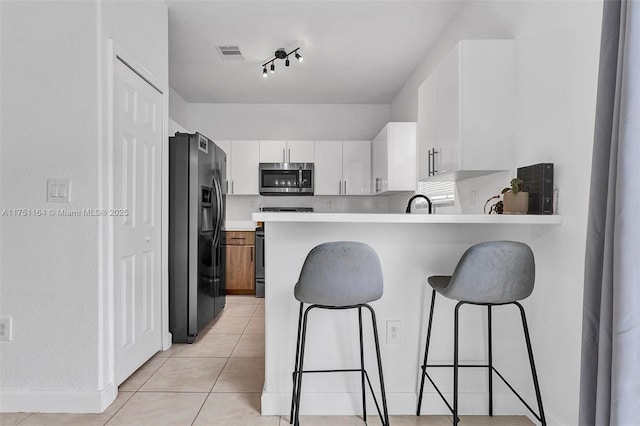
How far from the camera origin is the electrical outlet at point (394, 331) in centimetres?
201

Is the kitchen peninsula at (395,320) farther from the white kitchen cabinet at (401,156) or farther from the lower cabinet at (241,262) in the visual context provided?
the lower cabinet at (241,262)

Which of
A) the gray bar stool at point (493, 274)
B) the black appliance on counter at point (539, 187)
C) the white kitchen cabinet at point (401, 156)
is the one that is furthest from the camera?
the white kitchen cabinet at point (401, 156)

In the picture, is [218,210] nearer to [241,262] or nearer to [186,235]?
[186,235]

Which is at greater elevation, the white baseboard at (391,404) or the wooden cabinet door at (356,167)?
the wooden cabinet door at (356,167)

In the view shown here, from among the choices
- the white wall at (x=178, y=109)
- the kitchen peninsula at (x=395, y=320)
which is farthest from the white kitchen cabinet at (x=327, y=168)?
the kitchen peninsula at (x=395, y=320)

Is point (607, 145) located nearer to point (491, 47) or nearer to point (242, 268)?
point (491, 47)

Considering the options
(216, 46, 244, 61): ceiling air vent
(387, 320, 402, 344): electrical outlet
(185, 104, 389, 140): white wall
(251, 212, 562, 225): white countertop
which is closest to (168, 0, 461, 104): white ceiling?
(216, 46, 244, 61): ceiling air vent

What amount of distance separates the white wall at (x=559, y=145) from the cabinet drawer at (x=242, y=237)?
11.2ft

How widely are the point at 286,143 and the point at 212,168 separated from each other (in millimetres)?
1902

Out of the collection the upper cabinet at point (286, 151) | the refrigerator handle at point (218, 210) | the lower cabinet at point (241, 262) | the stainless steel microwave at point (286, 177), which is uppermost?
the upper cabinet at point (286, 151)

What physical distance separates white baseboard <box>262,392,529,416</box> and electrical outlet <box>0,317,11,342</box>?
1.36m

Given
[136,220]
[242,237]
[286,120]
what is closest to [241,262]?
[242,237]

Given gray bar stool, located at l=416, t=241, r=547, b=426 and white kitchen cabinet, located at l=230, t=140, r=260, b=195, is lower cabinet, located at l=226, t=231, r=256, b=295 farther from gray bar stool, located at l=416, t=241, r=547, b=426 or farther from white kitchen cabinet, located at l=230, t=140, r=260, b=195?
gray bar stool, located at l=416, t=241, r=547, b=426

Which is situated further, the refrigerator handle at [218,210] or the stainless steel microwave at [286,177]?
the stainless steel microwave at [286,177]
